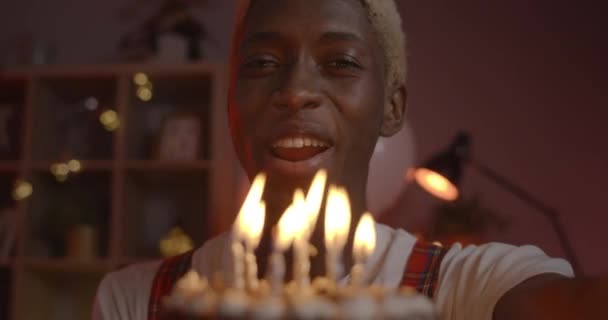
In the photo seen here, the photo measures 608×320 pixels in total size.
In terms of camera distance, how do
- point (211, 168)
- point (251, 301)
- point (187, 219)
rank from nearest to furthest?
point (251, 301)
point (211, 168)
point (187, 219)

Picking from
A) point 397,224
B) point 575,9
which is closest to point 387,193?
point 397,224

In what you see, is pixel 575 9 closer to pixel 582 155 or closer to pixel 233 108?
pixel 582 155

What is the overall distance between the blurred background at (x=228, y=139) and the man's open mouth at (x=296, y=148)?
177cm

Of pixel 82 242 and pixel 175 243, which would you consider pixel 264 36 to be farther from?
pixel 82 242

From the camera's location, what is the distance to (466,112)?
2.91 metres

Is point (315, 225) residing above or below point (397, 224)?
above

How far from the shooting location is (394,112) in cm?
117

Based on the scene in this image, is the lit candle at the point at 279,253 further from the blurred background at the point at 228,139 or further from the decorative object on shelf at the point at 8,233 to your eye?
the decorative object on shelf at the point at 8,233

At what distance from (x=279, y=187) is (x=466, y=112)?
2147 mm

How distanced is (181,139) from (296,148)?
2.02m

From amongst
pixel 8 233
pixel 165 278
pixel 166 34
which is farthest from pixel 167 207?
pixel 165 278

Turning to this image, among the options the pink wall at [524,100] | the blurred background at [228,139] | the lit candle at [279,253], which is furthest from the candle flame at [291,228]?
the pink wall at [524,100]

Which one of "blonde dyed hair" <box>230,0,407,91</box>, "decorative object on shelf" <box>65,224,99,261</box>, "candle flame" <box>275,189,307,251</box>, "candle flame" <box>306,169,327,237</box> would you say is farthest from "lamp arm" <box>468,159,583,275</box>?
"candle flame" <box>275,189,307,251</box>

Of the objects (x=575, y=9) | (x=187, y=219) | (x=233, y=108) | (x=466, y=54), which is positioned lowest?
(x=187, y=219)
